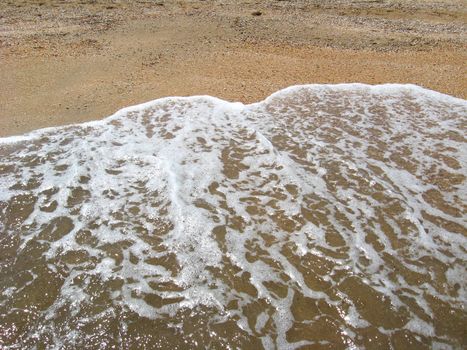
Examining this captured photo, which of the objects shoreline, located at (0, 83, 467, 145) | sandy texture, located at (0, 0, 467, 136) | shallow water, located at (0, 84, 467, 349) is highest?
sandy texture, located at (0, 0, 467, 136)

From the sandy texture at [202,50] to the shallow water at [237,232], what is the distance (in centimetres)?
107

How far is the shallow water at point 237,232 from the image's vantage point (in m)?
2.95

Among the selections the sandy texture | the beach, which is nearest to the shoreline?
the beach

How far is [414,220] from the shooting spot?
397 centimetres

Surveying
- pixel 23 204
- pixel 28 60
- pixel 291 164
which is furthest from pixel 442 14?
pixel 23 204

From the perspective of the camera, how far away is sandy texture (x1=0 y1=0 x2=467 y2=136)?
6754 mm

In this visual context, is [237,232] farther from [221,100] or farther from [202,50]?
[202,50]

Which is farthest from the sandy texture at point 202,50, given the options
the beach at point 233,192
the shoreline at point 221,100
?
the shoreline at point 221,100

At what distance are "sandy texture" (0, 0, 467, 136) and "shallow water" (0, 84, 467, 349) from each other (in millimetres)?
1071

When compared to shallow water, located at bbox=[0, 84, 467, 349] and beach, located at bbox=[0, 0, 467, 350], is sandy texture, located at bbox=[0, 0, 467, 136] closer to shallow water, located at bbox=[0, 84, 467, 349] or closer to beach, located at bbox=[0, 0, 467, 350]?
beach, located at bbox=[0, 0, 467, 350]

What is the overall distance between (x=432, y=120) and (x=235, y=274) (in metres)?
4.19

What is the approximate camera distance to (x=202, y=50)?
8234 millimetres

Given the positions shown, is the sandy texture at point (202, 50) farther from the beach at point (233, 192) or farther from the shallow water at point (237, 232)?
the shallow water at point (237, 232)

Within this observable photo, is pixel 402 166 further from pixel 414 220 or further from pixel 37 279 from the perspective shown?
pixel 37 279
